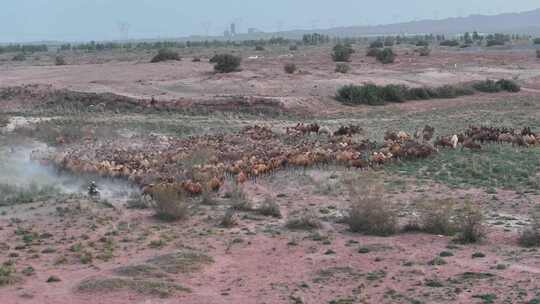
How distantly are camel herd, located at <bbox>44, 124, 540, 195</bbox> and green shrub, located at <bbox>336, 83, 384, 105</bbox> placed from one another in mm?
12683

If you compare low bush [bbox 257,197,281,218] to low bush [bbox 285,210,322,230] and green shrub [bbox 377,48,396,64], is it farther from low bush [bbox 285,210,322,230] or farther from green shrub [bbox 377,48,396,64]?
green shrub [bbox 377,48,396,64]

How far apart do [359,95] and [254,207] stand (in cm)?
2466

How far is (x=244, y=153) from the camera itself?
81.1ft

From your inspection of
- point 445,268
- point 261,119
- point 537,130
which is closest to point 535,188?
point 445,268

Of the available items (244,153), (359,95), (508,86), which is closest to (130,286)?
(244,153)

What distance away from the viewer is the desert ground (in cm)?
1294

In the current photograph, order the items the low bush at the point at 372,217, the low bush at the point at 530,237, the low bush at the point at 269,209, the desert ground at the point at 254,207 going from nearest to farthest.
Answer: the desert ground at the point at 254,207
the low bush at the point at 530,237
the low bush at the point at 372,217
the low bush at the point at 269,209

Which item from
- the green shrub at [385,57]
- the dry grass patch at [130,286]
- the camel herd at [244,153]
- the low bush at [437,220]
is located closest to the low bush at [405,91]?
the camel herd at [244,153]

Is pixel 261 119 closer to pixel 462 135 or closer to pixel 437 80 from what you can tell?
pixel 462 135

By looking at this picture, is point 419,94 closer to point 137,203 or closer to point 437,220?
point 137,203

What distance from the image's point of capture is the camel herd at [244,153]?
21516 millimetres

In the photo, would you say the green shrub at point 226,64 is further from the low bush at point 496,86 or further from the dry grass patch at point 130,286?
the dry grass patch at point 130,286

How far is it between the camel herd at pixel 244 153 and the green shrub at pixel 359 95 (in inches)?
499

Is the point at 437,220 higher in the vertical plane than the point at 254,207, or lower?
higher
